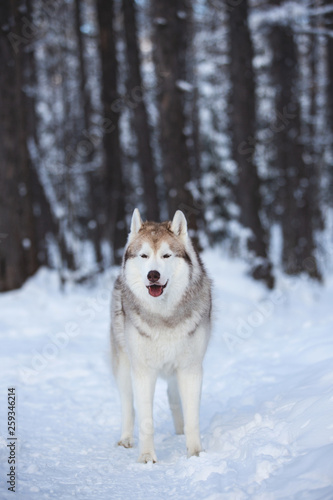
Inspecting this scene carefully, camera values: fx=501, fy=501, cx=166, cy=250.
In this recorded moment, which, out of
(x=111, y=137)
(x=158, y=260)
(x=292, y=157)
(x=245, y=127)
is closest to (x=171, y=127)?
(x=245, y=127)

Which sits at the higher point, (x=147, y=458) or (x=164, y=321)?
(x=164, y=321)

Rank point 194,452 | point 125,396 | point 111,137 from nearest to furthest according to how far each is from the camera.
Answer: point 194,452 < point 125,396 < point 111,137

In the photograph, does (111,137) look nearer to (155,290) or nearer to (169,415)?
(169,415)

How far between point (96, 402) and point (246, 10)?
9533 mm

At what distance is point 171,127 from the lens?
9.37m

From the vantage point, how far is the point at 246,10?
37.3 ft

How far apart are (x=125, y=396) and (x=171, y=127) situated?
5986 millimetres

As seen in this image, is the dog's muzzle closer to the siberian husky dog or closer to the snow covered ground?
the siberian husky dog

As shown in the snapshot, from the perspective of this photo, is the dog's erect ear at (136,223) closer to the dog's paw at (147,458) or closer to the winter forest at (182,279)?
the winter forest at (182,279)

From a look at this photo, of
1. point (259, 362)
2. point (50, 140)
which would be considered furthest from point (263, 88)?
point (259, 362)

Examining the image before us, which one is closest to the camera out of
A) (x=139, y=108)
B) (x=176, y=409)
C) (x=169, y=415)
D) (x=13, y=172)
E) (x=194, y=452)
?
(x=194, y=452)

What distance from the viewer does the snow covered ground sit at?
318 cm

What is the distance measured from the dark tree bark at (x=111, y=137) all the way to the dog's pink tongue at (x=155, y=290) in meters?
8.52

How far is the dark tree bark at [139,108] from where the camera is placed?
46.3ft
